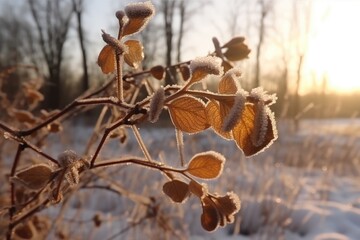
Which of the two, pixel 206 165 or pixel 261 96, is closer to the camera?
pixel 261 96

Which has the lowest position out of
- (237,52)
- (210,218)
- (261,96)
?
(210,218)

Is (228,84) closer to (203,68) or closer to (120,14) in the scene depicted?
(203,68)

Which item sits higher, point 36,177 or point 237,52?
point 237,52

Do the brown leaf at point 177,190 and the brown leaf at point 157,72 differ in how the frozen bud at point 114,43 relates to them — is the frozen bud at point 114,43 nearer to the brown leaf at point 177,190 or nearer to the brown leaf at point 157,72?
the brown leaf at point 177,190

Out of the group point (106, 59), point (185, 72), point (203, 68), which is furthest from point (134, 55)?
point (185, 72)

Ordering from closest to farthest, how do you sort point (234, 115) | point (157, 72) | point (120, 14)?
A: point (234, 115), point (120, 14), point (157, 72)

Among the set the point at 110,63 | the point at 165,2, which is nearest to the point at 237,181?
the point at 110,63

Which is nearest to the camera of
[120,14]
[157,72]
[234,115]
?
[234,115]

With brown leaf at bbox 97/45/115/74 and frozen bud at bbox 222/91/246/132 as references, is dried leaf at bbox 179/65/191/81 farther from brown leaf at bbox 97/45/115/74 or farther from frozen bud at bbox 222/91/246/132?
frozen bud at bbox 222/91/246/132
